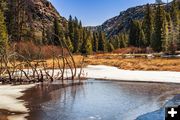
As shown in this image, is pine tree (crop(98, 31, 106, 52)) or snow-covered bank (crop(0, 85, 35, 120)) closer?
snow-covered bank (crop(0, 85, 35, 120))

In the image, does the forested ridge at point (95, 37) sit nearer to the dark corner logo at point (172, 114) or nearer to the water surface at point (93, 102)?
the water surface at point (93, 102)

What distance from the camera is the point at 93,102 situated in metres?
21.7

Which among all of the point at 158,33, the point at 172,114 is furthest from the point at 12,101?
the point at 158,33

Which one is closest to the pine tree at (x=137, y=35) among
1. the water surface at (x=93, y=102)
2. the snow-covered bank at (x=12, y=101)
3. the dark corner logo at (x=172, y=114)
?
the water surface at (x=93, y=102)

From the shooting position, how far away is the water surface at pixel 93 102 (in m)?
17.0

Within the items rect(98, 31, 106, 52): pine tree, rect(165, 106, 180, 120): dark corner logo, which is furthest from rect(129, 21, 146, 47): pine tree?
rect(165, 106, 180, 120): dark corner logo

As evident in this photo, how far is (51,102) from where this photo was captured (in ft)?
72.9

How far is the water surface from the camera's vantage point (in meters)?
A: 17.0

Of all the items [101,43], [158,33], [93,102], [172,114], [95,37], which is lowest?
[93,102]

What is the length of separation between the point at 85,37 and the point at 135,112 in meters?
97.3

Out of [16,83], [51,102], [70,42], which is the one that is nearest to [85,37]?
[70,42]

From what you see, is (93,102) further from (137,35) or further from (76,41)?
(137,35)

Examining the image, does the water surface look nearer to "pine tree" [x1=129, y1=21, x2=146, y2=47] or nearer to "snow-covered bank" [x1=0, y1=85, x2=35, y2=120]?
"snow-covered bank" [x1=0, y1=85, x2=35, y2=120]

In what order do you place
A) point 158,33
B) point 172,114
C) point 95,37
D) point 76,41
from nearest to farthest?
point 172,114 → point 158,33 → point 76,41 → point 95,37
